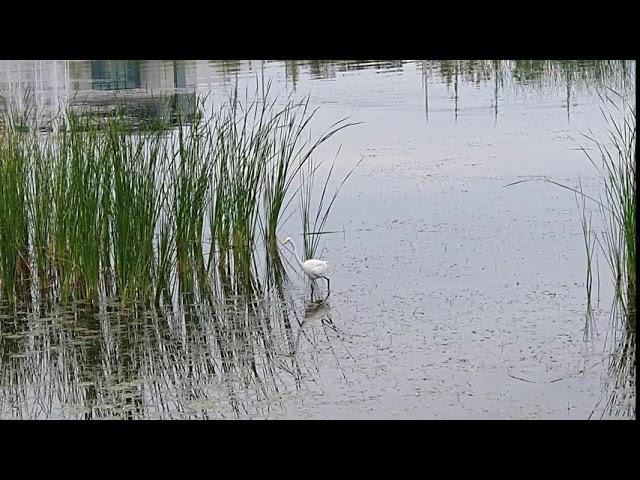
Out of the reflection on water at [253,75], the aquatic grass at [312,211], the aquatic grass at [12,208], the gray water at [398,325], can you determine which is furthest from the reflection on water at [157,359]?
the reflection on water at [253,75]

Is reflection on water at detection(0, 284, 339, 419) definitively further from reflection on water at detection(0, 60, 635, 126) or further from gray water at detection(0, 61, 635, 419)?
reflection on water at detection(0, 60, 635, 126)

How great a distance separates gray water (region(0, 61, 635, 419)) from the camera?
13.8ft

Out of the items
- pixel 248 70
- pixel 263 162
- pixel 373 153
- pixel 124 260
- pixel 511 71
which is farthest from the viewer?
pixel 248 70

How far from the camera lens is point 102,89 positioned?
1101cm

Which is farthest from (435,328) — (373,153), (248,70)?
(248,70)

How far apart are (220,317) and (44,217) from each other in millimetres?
1078

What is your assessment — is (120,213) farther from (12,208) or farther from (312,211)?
(312,211)

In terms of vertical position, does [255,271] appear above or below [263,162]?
below

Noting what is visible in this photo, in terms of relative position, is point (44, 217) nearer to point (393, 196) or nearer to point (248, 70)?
point (393, 196)

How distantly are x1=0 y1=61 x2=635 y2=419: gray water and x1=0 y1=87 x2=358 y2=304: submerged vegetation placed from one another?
235 mm

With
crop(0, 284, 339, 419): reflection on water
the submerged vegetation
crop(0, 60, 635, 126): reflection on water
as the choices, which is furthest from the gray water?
crop(0, 60, 635, 126): reflection on water

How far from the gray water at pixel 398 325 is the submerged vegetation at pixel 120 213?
0.77ft

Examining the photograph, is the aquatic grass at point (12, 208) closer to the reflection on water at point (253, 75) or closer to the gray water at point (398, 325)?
the gray water at point (398, 325)

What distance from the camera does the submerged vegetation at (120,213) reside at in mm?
5168
